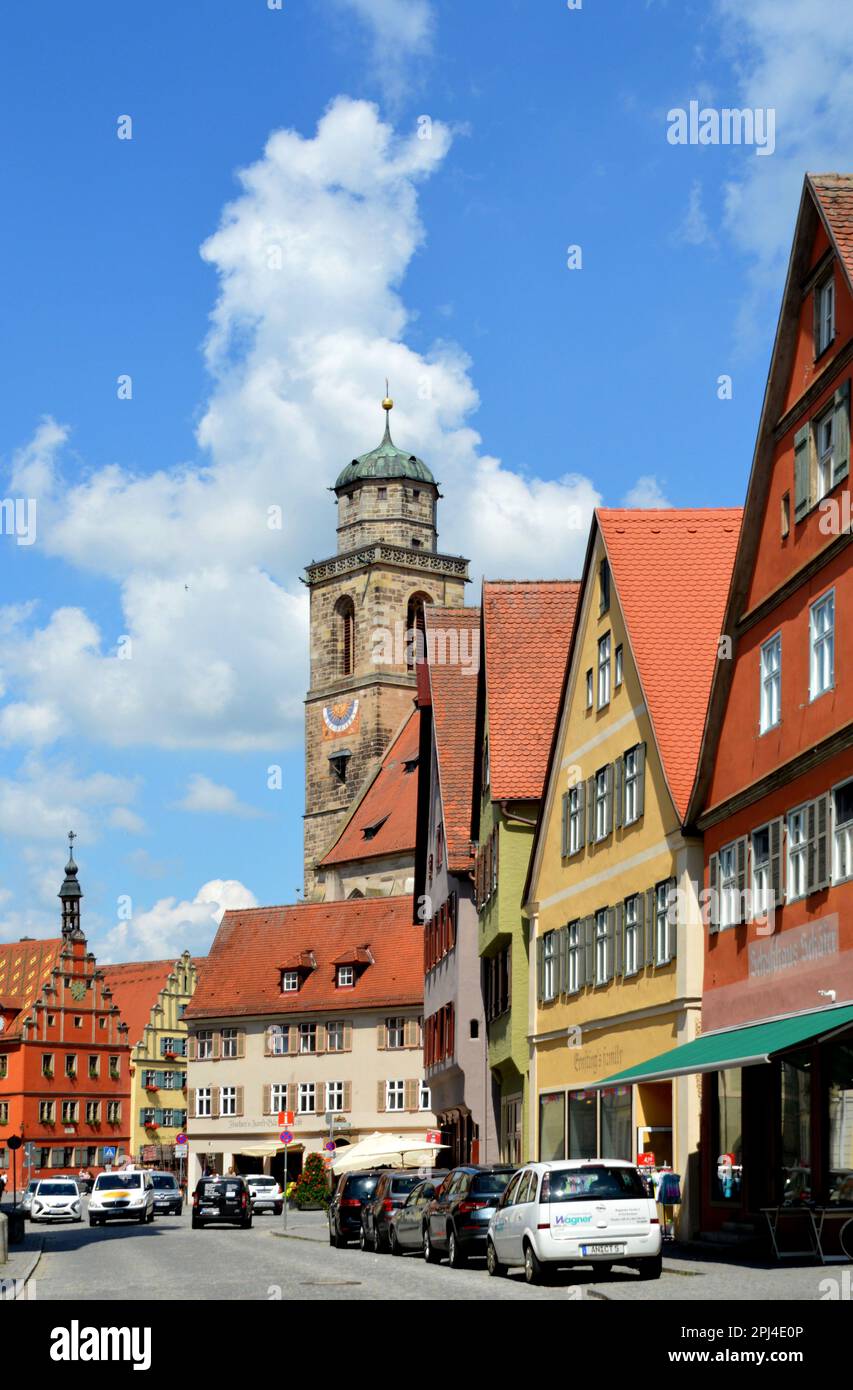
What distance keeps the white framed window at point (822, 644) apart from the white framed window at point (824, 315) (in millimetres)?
3488

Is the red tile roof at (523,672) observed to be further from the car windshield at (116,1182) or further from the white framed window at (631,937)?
the car windshield at (116,1182)

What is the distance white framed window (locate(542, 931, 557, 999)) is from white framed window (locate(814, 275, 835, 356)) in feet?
57.9

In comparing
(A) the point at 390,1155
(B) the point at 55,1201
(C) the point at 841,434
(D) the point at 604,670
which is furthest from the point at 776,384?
(B) the point at 55,1201

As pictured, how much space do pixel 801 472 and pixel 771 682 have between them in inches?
121

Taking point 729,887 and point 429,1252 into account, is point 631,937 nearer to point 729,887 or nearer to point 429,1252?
point 729,887

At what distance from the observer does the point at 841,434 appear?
2741 centimetres

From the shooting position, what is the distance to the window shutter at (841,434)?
88.8 feet

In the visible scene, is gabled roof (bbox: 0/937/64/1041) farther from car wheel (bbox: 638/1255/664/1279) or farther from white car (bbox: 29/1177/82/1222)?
car wheel (bbox: 638/1255/664/1279)

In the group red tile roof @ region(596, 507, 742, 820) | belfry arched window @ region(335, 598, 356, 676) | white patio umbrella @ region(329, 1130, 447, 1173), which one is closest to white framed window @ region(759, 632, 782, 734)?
red tile roof @ region(596, 507, 742, 820)

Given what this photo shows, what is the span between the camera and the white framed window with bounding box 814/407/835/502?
91.5 feet

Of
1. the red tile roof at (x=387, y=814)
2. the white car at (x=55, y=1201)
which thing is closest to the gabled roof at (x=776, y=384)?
the white car at (x=55, y=1201)
